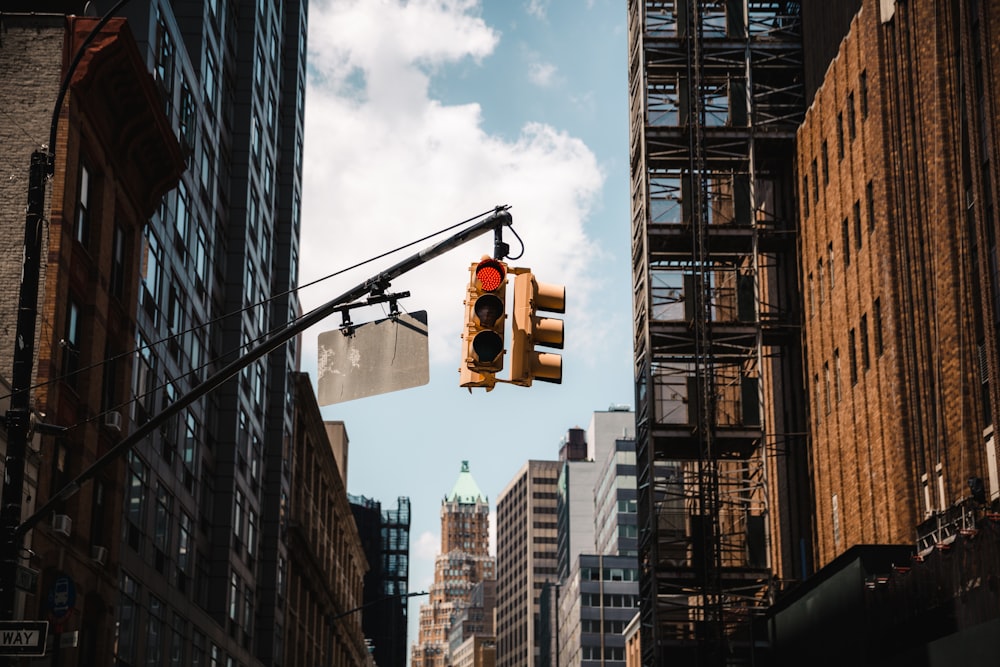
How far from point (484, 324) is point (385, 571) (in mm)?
174422

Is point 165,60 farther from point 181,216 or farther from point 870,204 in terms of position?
point 870,204

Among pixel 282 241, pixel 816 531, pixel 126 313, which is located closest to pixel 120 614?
pixel 126 313

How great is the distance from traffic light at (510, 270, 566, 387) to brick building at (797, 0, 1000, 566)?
24768mm

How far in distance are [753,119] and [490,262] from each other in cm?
5005

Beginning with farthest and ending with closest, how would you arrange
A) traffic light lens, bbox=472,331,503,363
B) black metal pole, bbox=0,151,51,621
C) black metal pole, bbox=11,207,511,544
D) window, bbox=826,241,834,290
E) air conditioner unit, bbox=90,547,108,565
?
window, bbox=826,241,834,290 → air conditioner unit, bbox=90,547,108,565 → black metal pole, bbox=0,151,51,621 → black metal pole, bbox=11,207,511,544 → traffic light lens, bbox=472,331,503,363

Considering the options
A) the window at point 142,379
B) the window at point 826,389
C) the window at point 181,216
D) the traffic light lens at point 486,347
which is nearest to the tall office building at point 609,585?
the window at point 826,389

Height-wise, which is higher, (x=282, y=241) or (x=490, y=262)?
(x=282, y=241)

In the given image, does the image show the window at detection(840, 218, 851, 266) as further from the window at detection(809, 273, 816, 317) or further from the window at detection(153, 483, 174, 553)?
the window at detection(153, 483, 174, 553)

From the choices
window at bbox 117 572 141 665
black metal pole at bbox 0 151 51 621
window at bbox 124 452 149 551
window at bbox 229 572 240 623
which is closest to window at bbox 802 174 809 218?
window at bbox 229 572 240 623

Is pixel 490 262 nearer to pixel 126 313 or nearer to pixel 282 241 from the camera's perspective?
pixel 126 313

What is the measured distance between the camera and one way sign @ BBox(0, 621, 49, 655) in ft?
52.9

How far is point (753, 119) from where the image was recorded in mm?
61781

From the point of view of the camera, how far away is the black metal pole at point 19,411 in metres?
16.3

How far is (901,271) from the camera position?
45219 millimetres
